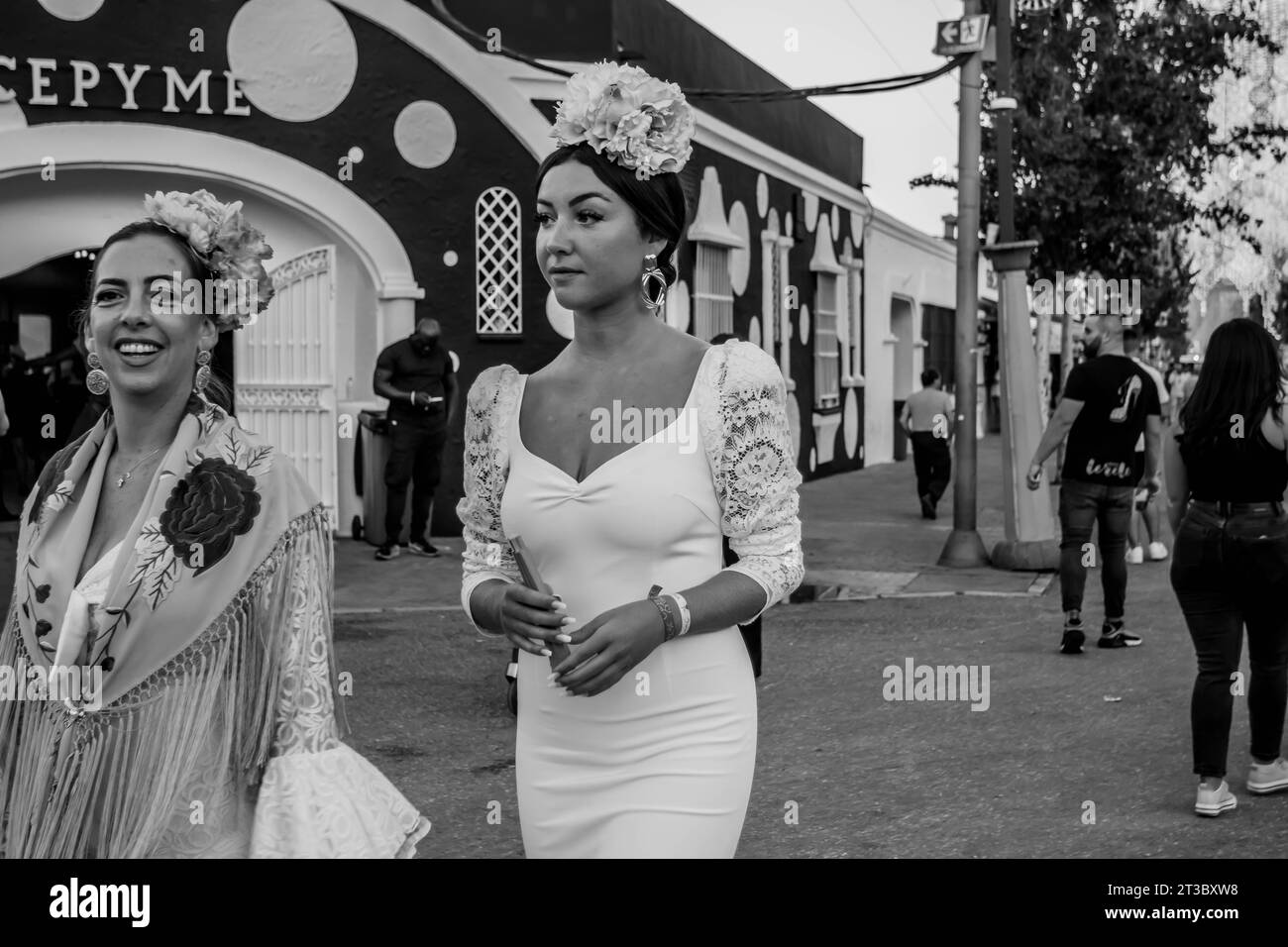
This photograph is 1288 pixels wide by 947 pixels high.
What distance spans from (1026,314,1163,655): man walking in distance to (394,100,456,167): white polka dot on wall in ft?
20.9

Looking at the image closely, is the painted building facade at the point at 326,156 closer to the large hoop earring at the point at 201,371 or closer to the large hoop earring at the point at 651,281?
the large hoop earring at the point at 201,371

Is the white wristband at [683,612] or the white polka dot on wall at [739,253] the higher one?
the white polka dot on wall at [739,253]

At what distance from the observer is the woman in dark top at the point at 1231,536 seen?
5.47 m

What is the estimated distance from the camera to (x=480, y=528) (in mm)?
2730

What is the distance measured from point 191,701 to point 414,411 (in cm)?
947

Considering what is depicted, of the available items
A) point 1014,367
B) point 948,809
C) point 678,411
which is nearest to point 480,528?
point 678,411

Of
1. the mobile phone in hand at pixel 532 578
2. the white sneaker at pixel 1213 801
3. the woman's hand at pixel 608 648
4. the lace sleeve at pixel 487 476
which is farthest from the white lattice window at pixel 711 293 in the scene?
the woman's hand at pixel 608 648

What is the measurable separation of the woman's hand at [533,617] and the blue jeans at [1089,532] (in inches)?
243

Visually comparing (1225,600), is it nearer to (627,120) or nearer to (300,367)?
(627,120)

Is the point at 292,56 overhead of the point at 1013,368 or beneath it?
overhead

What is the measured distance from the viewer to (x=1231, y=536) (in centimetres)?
547

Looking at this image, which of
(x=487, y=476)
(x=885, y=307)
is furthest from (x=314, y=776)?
(x=885, y=307)

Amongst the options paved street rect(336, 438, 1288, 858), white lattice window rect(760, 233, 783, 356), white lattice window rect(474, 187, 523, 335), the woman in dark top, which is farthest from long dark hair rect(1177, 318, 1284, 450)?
white lattice window rect(760, 233, 783, 356)

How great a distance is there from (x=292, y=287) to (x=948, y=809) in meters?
8.66
